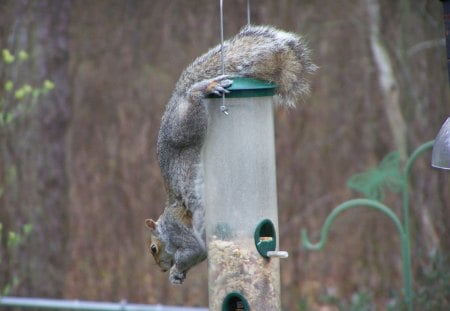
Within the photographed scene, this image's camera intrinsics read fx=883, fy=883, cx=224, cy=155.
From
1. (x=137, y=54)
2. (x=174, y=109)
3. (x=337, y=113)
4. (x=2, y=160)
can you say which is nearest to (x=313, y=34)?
(x=337, y=113)

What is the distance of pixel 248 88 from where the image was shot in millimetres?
2656

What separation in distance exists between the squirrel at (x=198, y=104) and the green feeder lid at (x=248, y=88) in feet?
0.07

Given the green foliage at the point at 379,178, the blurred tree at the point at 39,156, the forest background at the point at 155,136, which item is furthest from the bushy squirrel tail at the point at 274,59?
the blurred tree at the point at 39,156

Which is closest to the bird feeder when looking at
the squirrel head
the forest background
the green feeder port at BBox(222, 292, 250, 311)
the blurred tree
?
the green feeder port at BBox(222, 292, 250, 311)

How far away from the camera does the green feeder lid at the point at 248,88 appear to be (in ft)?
8.71

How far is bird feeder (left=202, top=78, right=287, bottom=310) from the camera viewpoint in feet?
8.96

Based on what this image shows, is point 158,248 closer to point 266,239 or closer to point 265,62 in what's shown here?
point 266,239

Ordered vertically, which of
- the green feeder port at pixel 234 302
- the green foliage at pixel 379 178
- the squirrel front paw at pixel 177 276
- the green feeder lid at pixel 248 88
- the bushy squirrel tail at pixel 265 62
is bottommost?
the green feeder port at pixel 234 302

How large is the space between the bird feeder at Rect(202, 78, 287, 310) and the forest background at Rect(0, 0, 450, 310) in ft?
8.62

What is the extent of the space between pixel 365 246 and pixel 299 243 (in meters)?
0.47

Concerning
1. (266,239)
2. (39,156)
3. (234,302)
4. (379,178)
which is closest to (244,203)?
(266,239)

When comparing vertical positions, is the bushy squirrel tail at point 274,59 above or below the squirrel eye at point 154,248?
above

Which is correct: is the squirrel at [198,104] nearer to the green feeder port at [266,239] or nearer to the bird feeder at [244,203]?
the bird feeder at [244,203]

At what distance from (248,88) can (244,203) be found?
0.36 metres
